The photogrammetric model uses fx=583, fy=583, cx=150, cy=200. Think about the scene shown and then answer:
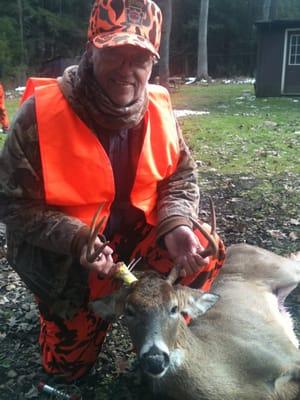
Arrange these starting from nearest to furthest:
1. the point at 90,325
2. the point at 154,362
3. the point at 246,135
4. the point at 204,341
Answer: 1. the point at 154,362
2. the point at 204,341
3. the point at 90,325
4. the point at 246,135

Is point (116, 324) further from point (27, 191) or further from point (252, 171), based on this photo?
point (252, 171)

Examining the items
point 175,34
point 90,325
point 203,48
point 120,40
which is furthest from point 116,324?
point 175,34

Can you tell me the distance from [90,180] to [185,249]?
0.60 m

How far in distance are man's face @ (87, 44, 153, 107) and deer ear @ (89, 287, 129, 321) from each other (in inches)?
37.0

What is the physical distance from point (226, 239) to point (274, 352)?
2.03 m

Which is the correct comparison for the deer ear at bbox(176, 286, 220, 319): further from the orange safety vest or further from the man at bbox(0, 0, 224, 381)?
the orange safety vest

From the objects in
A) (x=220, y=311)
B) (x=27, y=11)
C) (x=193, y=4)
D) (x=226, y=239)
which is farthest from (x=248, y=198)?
(x=193, y=4)

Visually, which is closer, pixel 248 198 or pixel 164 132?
pixel 164 132

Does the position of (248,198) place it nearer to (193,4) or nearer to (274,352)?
(274,352)

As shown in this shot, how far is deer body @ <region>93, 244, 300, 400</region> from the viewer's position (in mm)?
2533

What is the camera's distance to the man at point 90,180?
2857mm

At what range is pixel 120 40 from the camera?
2.74m

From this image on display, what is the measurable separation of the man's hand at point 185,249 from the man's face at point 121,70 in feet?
2.36

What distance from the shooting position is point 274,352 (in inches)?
119
